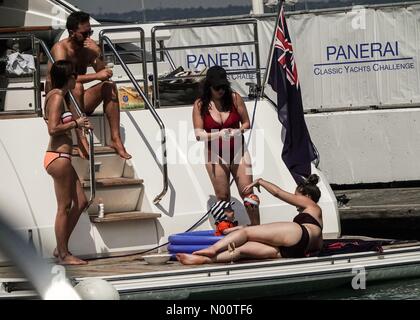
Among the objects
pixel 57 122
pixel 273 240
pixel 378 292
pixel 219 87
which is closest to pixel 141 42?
pixel 219 87

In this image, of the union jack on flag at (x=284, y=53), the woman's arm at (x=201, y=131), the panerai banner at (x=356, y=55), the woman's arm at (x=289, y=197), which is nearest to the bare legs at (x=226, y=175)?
the woman's arm at (x=201, y=131)

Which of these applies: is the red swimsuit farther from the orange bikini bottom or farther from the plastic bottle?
the orange bikini bottom

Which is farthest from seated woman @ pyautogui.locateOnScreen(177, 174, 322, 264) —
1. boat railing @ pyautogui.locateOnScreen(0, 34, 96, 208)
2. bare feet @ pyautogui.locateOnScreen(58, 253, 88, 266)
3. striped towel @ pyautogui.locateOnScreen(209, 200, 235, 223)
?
boat railing @ pyautogui.locateOnScreen(0, 34, 96, 208)

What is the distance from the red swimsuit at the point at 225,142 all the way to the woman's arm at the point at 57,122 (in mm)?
1302

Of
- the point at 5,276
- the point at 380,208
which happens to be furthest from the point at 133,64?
the point at 5,276

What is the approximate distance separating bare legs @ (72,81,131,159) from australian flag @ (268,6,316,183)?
1680 mm

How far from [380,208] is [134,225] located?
4.45m

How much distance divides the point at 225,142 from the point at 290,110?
3.97ft

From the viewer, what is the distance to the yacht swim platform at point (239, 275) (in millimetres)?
9250

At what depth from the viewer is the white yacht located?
31.4 feet

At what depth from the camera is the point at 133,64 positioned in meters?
13.4

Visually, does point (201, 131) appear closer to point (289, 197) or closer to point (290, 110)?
point (289, 197)

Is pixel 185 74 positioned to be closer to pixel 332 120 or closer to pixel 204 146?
pixel 204 146

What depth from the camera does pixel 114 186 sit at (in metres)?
11.1
